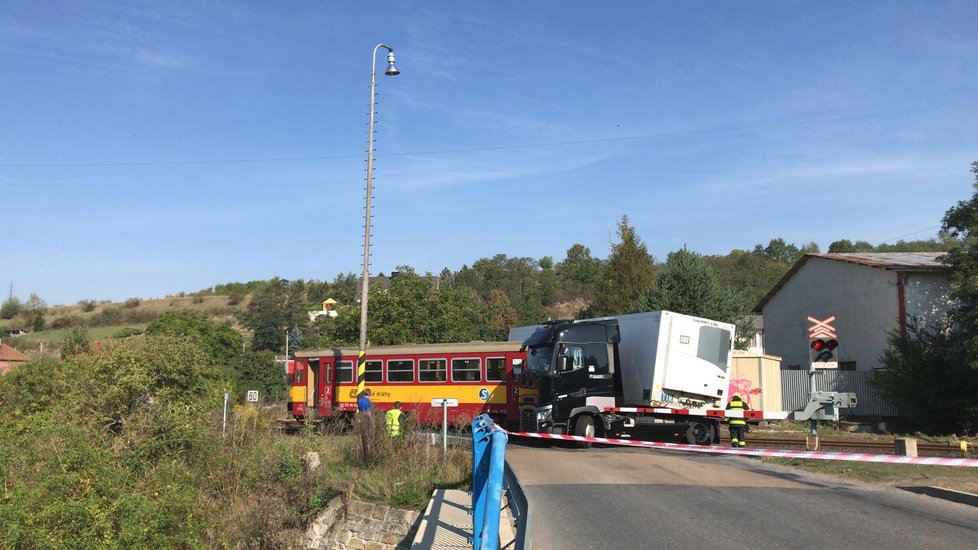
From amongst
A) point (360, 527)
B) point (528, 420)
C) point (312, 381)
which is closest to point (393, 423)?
point (360, 527)

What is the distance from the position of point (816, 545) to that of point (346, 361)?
2125 cm

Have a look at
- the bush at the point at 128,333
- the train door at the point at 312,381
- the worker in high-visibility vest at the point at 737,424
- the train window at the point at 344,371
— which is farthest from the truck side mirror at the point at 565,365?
the bush at the point at 128,333

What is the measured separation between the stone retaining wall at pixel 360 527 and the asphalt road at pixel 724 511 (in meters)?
2.33

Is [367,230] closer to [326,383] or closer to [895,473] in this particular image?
[326,383]

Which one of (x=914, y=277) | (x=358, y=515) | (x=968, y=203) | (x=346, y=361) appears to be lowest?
(x=358, y=515)

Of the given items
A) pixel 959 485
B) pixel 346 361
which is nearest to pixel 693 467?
pixel 959 485

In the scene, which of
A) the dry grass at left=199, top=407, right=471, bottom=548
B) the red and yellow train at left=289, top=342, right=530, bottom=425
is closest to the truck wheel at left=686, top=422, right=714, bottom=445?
the red and yellow train at left=289, top=342, right=530, bottom=425

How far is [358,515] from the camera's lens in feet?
45.9

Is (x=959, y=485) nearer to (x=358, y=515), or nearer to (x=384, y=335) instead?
(x=358, y=515)

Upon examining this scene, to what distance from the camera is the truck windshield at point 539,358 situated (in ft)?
65.8

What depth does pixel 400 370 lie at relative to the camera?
2611 cm

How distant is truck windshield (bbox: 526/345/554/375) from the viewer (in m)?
20.1

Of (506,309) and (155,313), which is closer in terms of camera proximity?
(506,309)

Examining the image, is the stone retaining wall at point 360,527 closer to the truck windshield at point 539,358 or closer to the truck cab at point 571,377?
the truck cab at point 571,377
